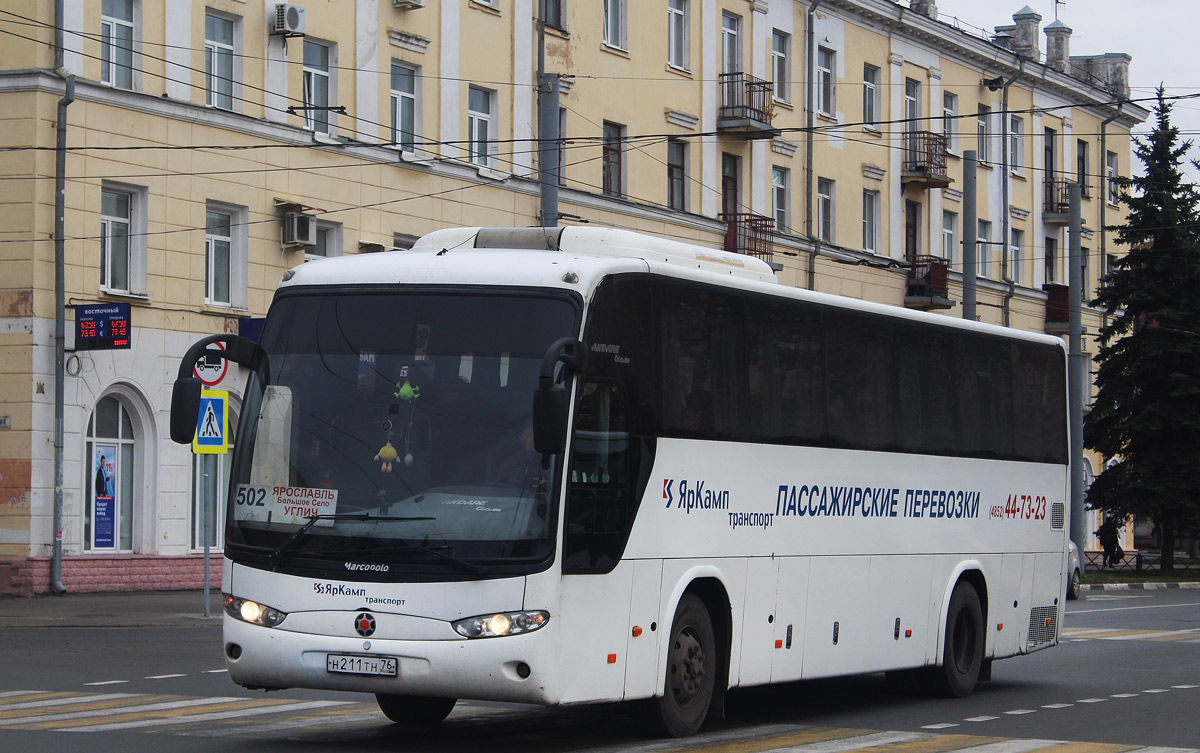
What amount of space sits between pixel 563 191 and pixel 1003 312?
21.3 m

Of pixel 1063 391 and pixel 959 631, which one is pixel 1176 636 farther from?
pixel 959 631

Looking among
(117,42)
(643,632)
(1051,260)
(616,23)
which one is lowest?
(643,632)

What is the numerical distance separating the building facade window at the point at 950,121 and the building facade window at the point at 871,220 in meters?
3.77

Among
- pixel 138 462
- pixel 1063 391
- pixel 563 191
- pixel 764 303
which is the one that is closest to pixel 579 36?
pixel 563 191

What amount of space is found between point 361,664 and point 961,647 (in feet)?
21.9

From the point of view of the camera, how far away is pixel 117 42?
27938 mm

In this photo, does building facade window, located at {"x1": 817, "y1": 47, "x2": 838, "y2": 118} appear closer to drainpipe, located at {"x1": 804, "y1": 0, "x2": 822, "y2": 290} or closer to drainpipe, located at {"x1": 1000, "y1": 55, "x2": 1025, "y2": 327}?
drainpipe, located at {"x1": 804, "y1": 0, "x2": 822, "y2": 290}

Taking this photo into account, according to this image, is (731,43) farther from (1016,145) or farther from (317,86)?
(1016,145)

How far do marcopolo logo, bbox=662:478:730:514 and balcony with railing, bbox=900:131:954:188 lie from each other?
38.6 m

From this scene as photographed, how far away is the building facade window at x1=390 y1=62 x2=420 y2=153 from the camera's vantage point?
3328 cm

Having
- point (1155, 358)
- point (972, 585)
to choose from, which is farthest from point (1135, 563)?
point (972, 585)

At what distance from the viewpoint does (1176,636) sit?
22.4m

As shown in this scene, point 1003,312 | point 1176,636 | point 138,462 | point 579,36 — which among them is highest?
point 579,36

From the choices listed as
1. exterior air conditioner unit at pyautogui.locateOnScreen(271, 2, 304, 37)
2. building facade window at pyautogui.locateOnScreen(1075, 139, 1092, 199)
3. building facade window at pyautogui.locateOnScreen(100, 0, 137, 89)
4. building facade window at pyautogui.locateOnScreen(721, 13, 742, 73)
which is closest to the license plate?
building facade window at pyautogui.locateOnScreen(100, 0, 137, 89)
